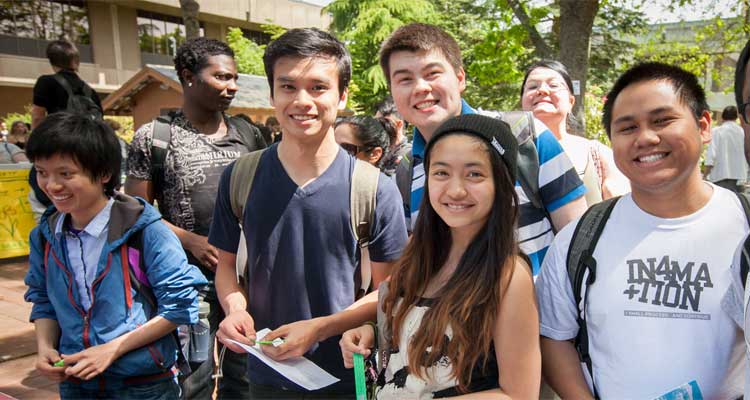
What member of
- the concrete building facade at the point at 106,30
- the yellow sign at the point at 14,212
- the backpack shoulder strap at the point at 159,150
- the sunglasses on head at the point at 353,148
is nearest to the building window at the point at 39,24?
the concrete building facade at the point at 106,30

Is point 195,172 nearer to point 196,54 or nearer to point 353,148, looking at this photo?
point 196,54

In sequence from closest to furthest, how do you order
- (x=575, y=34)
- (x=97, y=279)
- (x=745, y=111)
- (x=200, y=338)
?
(x=745, y=111) < (x=97, y=279) < (x=200, y=338) < (x=575, y=34)

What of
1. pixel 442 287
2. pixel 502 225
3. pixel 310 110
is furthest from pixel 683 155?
pixel 310 110

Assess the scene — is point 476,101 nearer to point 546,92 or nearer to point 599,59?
point 599,59

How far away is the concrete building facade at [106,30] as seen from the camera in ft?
78.3

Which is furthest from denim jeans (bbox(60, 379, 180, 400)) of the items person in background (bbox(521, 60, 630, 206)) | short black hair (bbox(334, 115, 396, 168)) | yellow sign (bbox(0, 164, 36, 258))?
yellow sign (bbox(0, 164, 36, 258))

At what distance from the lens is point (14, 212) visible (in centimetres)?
729

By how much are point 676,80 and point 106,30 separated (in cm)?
3023

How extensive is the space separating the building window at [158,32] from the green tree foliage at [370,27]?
9.35 m

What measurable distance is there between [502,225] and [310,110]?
86 cm

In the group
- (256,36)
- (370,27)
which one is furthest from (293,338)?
(256,36)

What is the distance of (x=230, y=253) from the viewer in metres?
2.17

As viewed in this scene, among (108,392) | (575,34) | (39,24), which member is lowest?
(108,392)

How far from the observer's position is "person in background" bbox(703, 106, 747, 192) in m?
8.59
